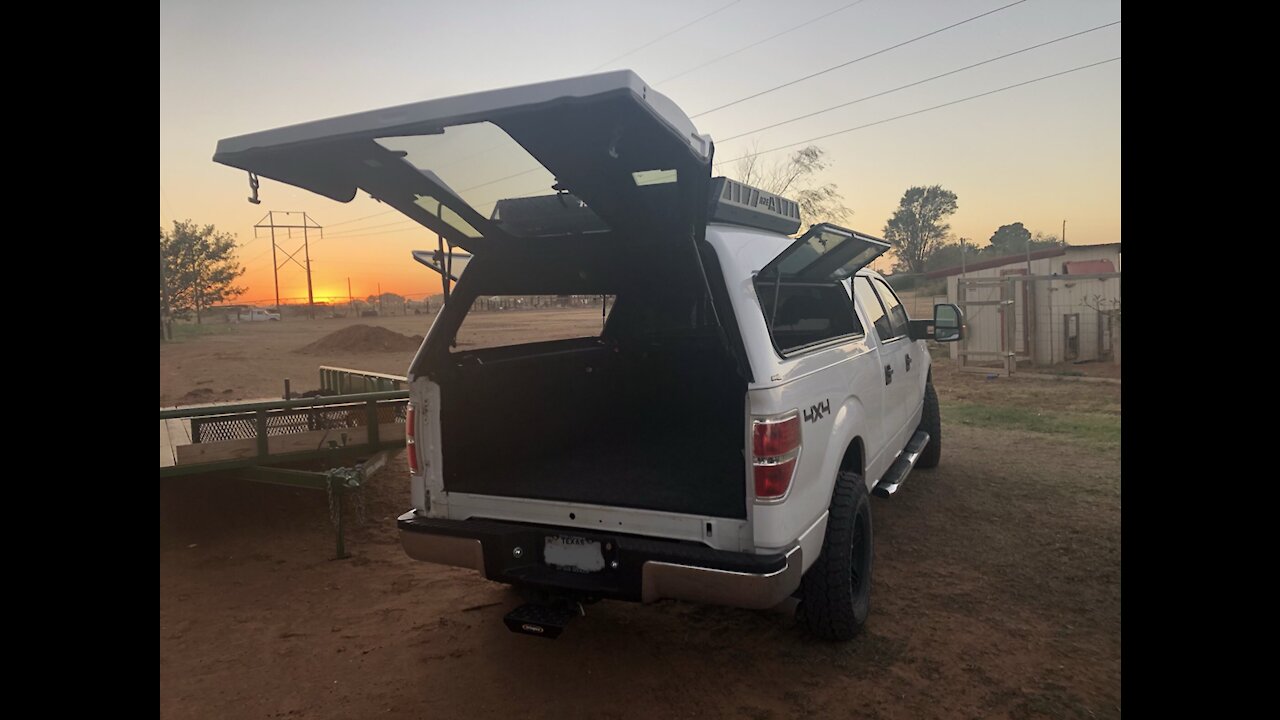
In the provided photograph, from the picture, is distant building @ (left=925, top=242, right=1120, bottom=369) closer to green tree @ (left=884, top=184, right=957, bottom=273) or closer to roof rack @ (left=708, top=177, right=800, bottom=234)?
roof rack @ (left=708, top=177, right=800, bottom=234)

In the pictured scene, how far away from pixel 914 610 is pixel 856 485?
95 cm

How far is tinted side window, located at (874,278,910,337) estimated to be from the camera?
17.8ft

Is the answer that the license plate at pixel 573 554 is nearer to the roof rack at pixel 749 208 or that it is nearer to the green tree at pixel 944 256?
the roof rack at pixel 749 208

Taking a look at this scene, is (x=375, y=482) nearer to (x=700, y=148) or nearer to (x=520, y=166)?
(x=520, y=166)

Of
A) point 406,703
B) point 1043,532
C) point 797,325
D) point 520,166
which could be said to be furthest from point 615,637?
point 1043,532

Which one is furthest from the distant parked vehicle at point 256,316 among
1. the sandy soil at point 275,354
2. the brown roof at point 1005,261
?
the brown roof at point 1005,261

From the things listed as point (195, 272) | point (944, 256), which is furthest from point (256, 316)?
point (944, 256)

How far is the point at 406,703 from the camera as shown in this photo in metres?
3.09

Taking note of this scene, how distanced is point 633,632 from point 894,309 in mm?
3441

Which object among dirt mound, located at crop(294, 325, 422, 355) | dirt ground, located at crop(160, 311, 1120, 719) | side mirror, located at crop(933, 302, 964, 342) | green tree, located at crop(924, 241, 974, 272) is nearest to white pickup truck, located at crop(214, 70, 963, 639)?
dirt ground, located at crop(160, 311, 1120, 719)

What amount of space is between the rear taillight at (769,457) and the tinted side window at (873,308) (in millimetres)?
2204

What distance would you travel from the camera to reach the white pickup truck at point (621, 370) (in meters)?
2.70

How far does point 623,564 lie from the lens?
293cm

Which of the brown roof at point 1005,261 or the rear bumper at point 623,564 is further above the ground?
the brown roof at point 1005,261
